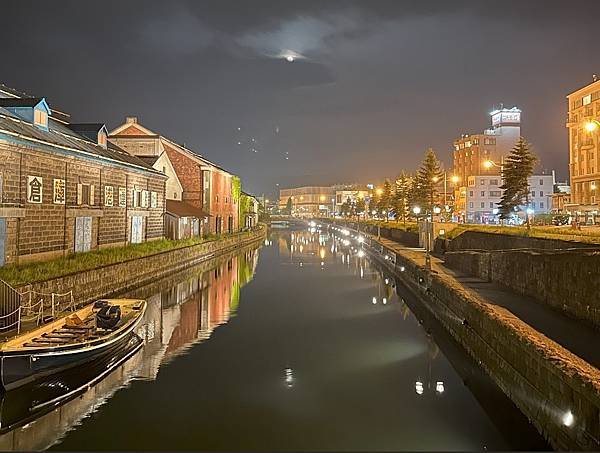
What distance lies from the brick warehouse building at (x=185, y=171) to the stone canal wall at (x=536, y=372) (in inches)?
1324

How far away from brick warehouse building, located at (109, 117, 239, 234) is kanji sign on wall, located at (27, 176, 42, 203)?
2196cm

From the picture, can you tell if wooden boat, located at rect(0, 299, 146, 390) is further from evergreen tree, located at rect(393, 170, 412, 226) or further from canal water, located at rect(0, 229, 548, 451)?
evergreen tree, located at rect(393, 170, 412, 226)

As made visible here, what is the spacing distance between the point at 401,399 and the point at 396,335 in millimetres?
7513

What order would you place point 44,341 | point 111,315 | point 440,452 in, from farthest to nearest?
point 111,315 → point 44,341 → point 440,452

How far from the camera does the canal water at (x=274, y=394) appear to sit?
427 inches

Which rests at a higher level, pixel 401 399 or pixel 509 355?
pixel 509 355

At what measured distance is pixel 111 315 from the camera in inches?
614

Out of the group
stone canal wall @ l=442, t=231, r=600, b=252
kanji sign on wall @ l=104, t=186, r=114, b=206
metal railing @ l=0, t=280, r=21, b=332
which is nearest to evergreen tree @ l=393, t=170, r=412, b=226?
stone canal wall @ l=442, t=231, r=600, b=252

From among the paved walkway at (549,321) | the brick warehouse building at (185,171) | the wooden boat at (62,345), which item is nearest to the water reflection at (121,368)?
the wooden boat at (62,345)

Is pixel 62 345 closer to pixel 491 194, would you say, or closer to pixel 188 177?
pixel 188 177

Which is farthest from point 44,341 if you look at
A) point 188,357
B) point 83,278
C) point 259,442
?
point 83,278

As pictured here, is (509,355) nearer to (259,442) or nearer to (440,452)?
(440,452)

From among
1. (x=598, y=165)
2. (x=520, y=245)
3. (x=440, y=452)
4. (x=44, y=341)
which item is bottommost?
(x=440, y=452)

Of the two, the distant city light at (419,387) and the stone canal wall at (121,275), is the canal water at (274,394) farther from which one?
the stone canal wall at (121,275)
